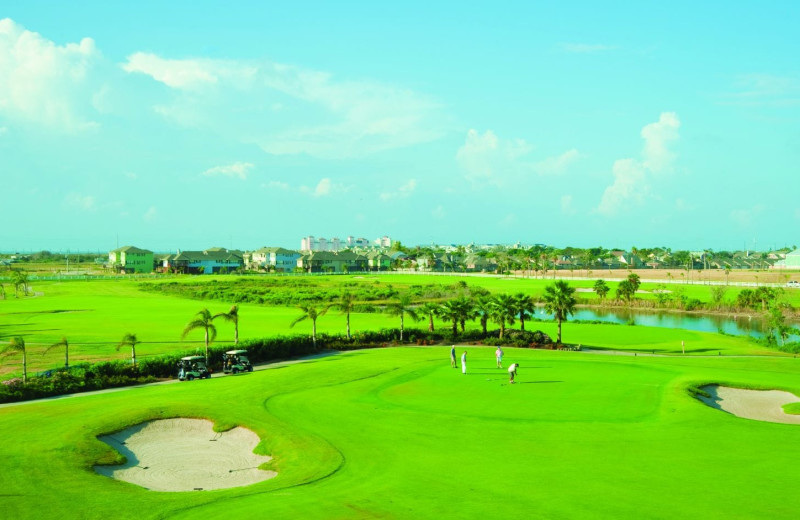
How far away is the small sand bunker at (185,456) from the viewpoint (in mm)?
19047

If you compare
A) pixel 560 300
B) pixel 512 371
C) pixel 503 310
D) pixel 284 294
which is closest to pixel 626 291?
pixel 560 300

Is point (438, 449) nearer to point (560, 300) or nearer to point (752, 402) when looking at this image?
point (752, 402)

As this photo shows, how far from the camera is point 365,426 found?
2383 cm

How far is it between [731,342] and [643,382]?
3141 centimetres

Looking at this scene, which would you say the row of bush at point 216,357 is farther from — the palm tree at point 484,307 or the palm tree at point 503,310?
the palm tree at point 503,310

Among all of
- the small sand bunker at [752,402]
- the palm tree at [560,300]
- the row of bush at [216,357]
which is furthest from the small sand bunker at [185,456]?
the palm tree at [560,300]

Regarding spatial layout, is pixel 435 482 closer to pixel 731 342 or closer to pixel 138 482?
pixel 138 482

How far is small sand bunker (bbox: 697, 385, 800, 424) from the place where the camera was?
27.0 meters

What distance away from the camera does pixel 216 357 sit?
42219mm

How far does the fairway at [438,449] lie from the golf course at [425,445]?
8 cm

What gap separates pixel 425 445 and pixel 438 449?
62 centimetres

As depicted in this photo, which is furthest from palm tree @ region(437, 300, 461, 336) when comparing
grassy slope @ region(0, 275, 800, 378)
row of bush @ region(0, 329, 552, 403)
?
grassy slope @ region(0, 275, 800, 378)

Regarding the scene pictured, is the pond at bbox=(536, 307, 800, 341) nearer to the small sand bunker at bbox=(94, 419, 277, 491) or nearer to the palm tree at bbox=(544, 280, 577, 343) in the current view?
the palm tree at bbox=(544, 280, 577, 343)

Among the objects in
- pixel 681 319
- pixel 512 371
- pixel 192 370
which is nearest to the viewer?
pixel 512 371
